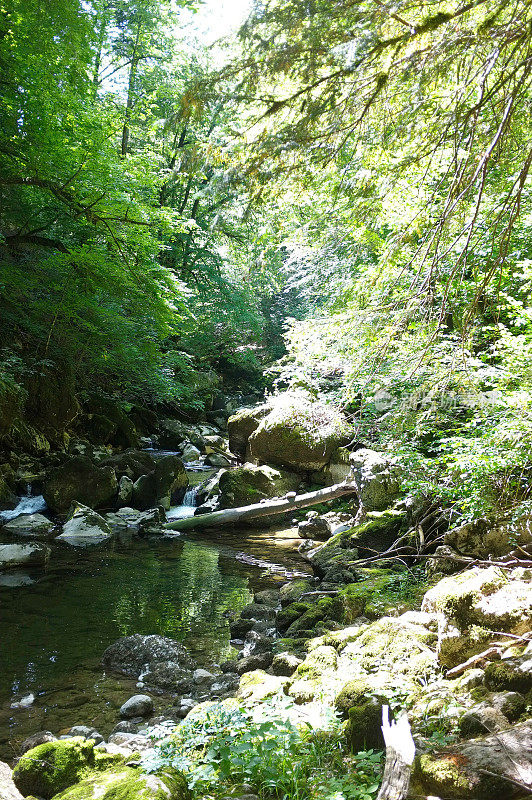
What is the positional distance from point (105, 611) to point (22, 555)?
2484mm

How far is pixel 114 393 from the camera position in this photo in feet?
58.0

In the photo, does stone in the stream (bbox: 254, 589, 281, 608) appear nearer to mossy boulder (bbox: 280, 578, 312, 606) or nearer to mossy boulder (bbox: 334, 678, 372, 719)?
mossy boulder (bbox: 280, 578, 312, 606)

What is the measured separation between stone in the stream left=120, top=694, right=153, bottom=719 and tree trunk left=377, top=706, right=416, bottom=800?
300 cm

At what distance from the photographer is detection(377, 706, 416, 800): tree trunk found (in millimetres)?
1901

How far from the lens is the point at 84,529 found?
1014 cm

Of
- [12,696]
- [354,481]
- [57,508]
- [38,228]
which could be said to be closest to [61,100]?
[38,228]

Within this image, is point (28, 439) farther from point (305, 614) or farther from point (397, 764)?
point (397, 764)

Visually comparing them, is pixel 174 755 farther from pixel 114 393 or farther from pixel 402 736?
pixel 114 393

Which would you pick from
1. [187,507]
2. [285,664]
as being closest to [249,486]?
[187,507]

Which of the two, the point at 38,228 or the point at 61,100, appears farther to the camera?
the point at 38,228

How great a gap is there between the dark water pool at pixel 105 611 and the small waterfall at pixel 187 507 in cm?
169

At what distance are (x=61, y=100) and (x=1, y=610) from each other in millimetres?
10449

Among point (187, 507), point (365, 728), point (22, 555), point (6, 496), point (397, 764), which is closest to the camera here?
point (397, 764)

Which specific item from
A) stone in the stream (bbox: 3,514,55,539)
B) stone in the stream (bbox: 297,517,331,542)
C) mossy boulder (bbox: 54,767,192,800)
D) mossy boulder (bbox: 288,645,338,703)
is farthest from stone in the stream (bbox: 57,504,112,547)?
mossy boulder (bbox: 54,767,192,800)
